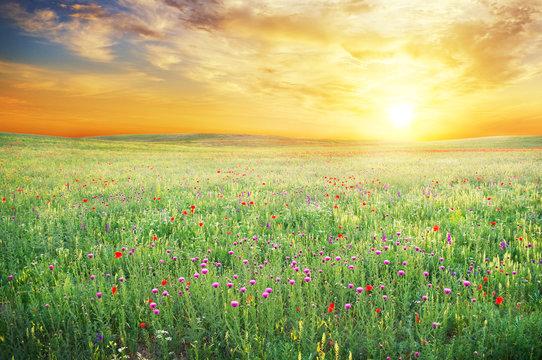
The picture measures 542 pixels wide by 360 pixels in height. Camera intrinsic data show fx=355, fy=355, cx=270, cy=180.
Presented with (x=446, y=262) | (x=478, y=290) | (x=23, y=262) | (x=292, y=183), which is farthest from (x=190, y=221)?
(x=292, y=183)

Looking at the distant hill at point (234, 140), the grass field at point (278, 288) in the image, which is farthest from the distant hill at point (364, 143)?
the grass field at point (278, 288)

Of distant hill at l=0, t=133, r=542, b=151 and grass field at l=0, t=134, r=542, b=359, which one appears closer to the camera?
grass field at l=0, t=134, r=542, b=359

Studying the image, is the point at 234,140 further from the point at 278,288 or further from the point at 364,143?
the point at 278,288

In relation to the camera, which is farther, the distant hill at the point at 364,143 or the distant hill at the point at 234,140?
the distant hill at the point at 234,140

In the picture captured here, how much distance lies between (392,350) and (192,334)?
5.51ft

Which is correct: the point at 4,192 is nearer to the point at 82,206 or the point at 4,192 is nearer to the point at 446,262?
the point at 82,206

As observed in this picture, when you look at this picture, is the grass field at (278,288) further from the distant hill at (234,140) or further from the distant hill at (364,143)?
the distant hill at (234,140)

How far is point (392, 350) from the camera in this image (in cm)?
288

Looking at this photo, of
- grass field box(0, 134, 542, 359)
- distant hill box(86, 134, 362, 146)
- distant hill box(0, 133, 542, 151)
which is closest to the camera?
grass field box(0, 134, 542, 359)

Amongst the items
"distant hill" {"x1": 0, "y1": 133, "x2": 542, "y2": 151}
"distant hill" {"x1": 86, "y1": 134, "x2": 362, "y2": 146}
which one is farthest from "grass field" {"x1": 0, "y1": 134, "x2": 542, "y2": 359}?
"distant hill" {"x1": 86, "y1": 134, "x2": 362, "y2": 146}

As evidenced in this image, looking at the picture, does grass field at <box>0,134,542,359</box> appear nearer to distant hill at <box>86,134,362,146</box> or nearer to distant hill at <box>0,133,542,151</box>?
distant hill at <box>0,133,542,151</box>

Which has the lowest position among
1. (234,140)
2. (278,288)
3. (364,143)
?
(278,288)

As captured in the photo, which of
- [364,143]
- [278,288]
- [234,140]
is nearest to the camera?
Answer: [278,288]

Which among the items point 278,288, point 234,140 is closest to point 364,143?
point 234,140
